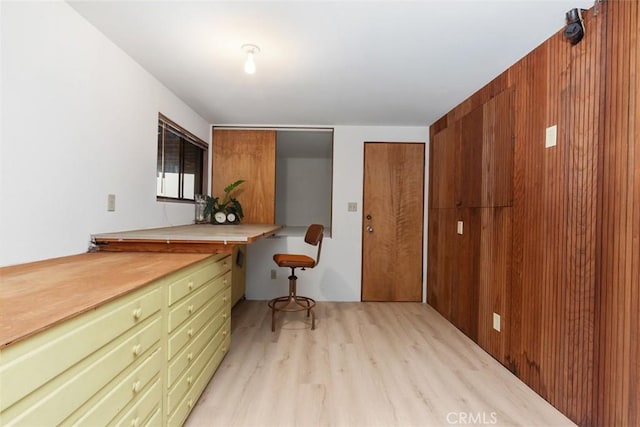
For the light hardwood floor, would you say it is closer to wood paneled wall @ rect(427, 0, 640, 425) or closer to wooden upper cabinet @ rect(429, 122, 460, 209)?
wood paneled wall @ rect(427, 0, 640, 425)

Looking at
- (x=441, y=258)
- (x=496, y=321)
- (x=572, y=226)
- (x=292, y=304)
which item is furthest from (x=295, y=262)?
(x=572, y=226)

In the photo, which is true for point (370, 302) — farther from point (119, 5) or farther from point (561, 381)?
point (119, 5)

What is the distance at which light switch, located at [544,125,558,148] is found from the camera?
1704 mm

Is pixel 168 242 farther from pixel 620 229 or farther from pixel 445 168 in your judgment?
pixel 445 168

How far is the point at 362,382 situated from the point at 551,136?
6.41ft

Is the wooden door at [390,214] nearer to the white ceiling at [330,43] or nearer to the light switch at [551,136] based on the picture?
the white ceiling at [330,43]

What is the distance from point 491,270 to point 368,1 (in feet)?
6.82

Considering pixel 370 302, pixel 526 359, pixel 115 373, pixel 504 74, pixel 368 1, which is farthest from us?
pixel 370 302

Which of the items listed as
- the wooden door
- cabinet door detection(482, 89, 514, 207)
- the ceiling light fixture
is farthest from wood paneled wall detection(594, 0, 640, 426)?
the wooden door

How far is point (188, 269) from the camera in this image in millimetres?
1512

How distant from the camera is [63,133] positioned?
1513 millimetres

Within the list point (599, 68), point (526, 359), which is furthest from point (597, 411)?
point (599, 68)

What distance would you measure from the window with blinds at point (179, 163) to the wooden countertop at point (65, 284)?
1208 mm

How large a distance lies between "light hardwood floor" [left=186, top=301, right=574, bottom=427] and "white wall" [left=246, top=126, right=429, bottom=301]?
0.78 meters
